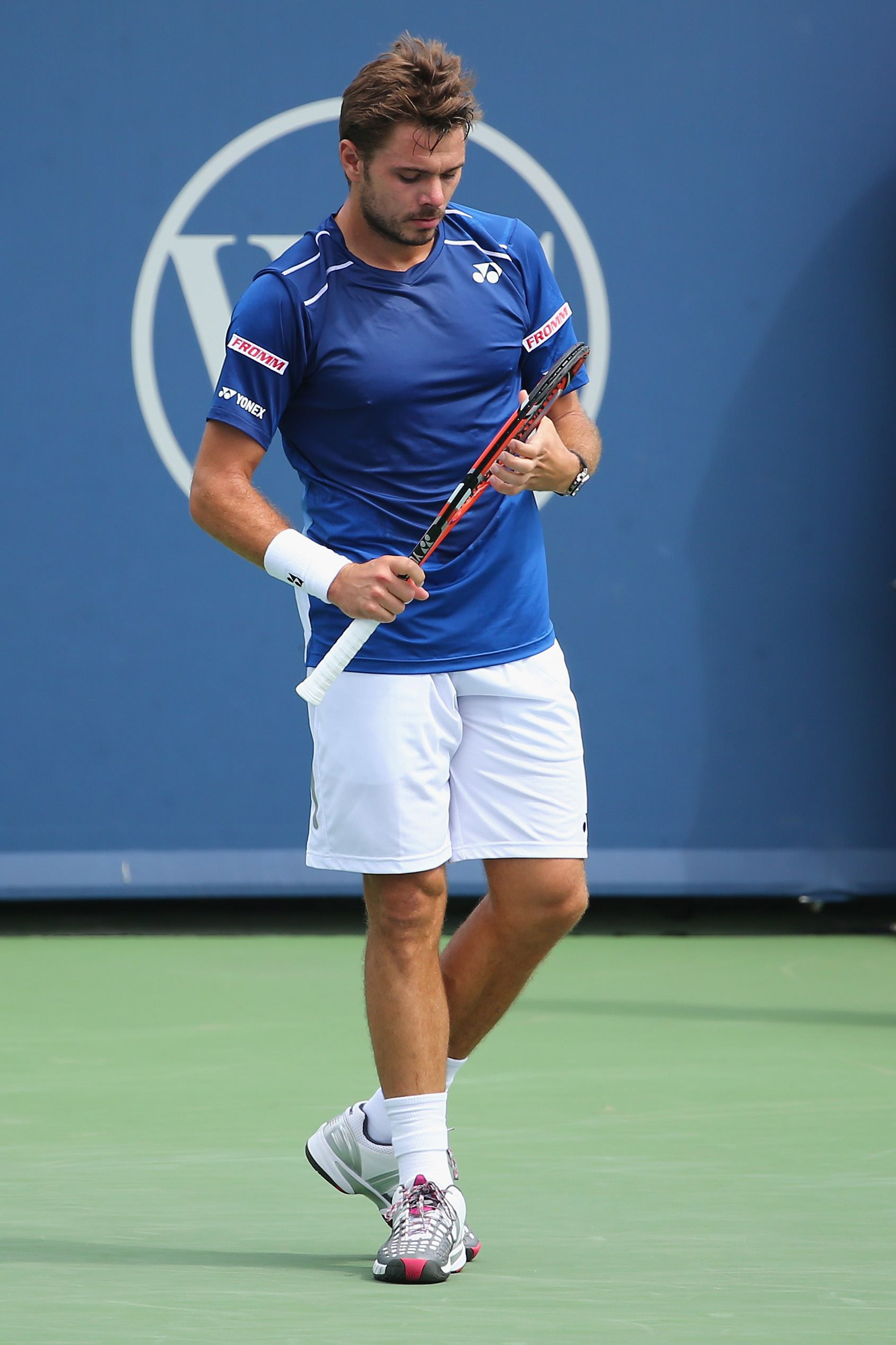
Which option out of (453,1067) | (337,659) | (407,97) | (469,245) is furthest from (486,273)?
(453,1067)

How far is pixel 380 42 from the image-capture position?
20.8 ft

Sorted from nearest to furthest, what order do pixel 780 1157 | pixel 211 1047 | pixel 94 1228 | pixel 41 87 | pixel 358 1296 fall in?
1. pixel 358 1296
2. pixel 94 1228
3. pixel 780 1157
4. pixel 211 1047
5. pixel 41 87

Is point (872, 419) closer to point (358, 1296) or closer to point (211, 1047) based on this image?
point (211, 1047)

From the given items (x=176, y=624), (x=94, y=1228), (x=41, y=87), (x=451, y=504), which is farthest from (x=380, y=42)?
(x=94, y=1228)

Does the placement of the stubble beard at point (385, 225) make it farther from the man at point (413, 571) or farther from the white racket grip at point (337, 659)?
the white racket grip at point (337, 659)

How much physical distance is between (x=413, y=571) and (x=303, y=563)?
19cm

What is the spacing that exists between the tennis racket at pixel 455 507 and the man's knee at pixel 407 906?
0.31 metres

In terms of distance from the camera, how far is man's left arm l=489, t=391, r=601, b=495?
2982 mm

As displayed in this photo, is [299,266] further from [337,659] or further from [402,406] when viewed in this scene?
[337,659]

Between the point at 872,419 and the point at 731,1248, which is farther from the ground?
the point at 872,419

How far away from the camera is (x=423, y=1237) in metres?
2.83

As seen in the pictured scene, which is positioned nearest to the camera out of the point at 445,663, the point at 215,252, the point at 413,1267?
the point at 413,1267

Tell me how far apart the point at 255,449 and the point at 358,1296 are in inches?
50.9

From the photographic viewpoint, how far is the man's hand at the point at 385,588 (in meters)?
2.91
